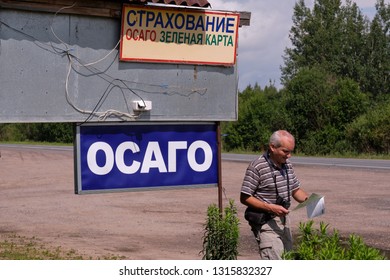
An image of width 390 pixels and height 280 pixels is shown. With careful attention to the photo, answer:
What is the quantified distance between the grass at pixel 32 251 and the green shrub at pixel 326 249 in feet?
15.9

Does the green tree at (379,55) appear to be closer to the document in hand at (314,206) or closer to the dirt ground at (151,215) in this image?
the dirt ground at (151,215)

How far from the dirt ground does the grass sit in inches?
10.9

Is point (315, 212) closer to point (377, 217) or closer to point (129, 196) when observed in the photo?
point (377, 217)

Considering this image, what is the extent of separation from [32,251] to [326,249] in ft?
20.9

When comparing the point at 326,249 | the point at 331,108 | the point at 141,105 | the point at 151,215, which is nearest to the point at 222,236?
the point at 141,105

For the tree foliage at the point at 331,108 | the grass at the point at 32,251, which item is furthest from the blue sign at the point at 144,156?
the tree foliage at the point at 331,108

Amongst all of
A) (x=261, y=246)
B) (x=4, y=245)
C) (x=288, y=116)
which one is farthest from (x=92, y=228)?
(x=288, y=116)

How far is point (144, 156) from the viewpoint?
29.3 ft

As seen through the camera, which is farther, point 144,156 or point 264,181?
point 144,156

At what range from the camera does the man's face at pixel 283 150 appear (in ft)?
24.0

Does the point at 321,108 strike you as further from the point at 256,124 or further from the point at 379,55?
the point at 379,55

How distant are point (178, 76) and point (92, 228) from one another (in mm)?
6499

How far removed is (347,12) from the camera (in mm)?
77625

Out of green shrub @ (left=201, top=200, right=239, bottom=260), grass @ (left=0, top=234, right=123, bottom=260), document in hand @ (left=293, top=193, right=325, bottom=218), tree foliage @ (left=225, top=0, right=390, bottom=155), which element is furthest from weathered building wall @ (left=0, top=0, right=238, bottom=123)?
tree foliage @ (left=225, top=0, right=390, bottom=155)
